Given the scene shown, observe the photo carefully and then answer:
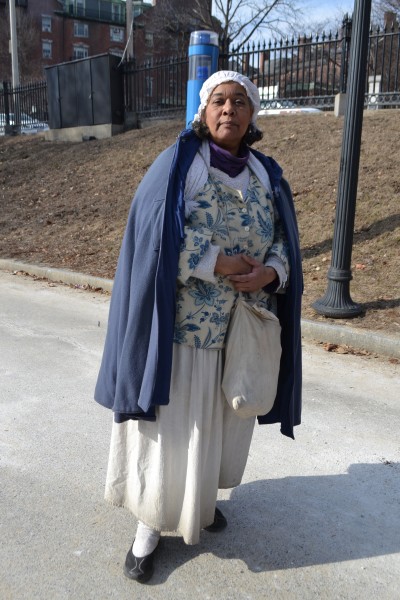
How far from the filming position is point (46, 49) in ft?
213

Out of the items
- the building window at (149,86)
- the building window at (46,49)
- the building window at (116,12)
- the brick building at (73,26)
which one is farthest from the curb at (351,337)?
the building window at (116,12)

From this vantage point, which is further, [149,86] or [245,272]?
[149,86]

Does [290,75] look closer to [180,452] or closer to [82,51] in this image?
[180,452]

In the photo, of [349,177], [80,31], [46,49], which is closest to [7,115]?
[349,177]

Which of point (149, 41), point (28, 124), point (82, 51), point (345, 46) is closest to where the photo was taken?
point (345, 46)

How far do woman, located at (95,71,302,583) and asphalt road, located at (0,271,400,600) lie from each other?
8.2 inches

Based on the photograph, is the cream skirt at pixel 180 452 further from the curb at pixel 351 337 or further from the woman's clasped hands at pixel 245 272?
the curb at pixel 351 337

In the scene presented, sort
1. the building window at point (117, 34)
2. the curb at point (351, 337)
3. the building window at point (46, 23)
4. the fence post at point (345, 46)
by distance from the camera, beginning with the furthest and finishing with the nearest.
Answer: the building window at point (117, 34) → the building window at point (46, 23) → the fence post at point (345, 46) → the curb at point (351, 337)

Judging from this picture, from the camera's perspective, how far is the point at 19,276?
348 inches

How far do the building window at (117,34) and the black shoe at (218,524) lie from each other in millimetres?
74670

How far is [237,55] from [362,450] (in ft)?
40.0

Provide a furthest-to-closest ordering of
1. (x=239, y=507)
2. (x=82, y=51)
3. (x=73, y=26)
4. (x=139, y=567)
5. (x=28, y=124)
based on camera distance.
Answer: (x=82, y=51)
(x=73, y=26)
(x=28, y=124)
(x=239, y=507)
(x=139, y=567)

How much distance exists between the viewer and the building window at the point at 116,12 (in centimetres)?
6957

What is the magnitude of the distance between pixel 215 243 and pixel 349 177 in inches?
152
